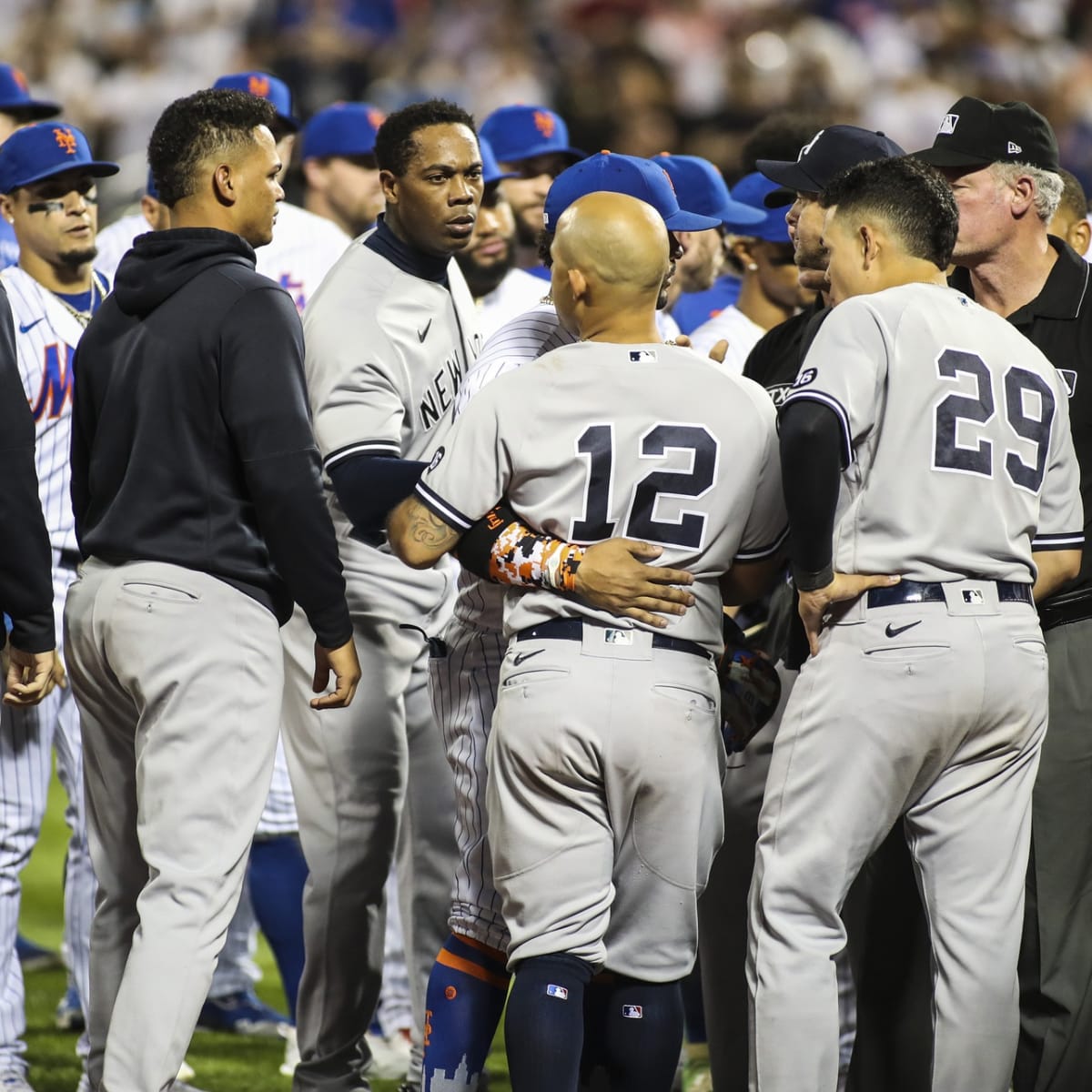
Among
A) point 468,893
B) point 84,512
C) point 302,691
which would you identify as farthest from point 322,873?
point 84,512

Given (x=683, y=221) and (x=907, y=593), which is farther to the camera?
(x=683, y=221)

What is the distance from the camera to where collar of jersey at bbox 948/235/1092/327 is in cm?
360

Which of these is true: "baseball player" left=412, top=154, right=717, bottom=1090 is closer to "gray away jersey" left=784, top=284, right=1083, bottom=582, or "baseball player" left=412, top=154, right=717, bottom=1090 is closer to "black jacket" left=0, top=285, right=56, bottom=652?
"gray away jersey" left=784, top=284, right=1083, bottom=582

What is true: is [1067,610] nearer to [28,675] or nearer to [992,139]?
[992,139]

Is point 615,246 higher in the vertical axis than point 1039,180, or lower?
lower

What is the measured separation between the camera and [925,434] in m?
2.99

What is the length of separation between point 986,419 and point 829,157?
0.94m

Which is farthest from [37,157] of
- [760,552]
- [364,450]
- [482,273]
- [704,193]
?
[760,552]

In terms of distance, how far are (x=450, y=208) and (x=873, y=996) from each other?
2.08 metres

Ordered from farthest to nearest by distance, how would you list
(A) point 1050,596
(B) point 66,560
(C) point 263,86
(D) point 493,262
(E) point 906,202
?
1. (C) point 263,86
2. (D) point 493,262
3. (B) point 66,560
4. (A) point 1050,596
5. (E) point 906,202

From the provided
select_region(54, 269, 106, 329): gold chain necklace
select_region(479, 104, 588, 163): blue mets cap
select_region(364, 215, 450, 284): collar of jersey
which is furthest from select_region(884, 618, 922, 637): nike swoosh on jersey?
select_region(479, 104, 588, 163): blue mets cap

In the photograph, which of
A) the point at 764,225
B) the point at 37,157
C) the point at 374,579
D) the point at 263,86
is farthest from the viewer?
the point at 263,86

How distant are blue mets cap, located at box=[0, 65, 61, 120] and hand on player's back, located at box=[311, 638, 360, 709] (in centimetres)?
340

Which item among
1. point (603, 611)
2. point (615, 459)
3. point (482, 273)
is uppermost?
point (482, 273)
